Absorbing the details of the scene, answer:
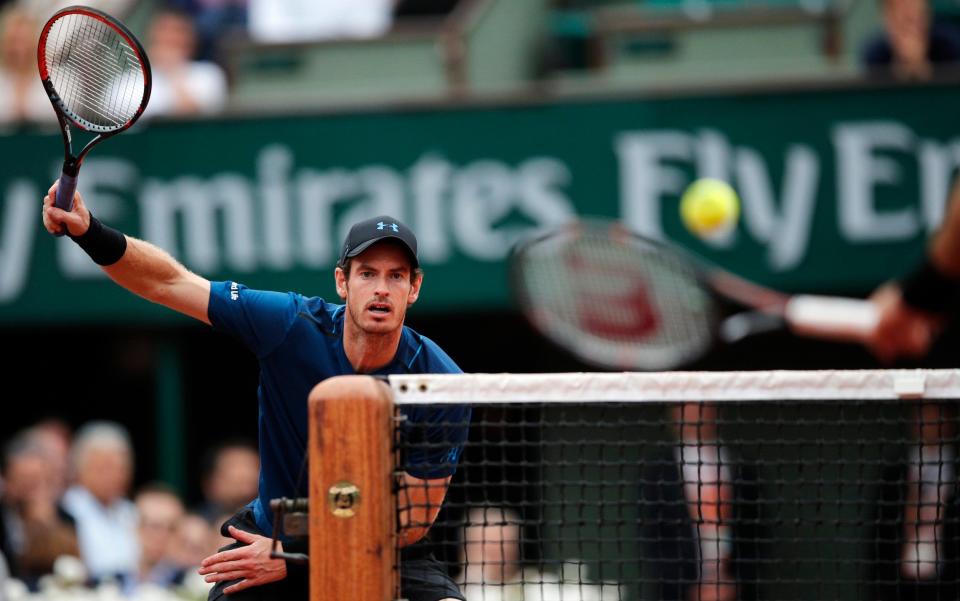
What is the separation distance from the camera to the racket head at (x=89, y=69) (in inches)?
196

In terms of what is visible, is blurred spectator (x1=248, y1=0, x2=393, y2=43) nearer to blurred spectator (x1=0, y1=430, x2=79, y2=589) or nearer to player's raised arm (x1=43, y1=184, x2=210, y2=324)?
blurred spectator (x1=0, y1=430, x2=79, y2=589)

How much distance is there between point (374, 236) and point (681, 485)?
83.6 inches

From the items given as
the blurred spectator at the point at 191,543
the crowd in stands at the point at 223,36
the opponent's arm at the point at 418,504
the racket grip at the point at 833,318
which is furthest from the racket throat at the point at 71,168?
the crowd in stands at the point at 223,36

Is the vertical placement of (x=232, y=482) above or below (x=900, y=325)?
above

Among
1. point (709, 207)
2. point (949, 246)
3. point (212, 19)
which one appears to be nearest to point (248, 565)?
point (949, 246)

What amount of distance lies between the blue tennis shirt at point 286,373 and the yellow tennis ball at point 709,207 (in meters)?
4.77

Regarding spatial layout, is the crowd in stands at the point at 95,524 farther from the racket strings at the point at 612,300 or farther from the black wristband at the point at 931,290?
the black wristband at the point at 931,290

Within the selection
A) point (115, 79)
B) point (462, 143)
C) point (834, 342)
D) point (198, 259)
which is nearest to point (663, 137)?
point (462, 143)

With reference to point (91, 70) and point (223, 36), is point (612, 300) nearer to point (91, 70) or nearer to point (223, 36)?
point (91, 70)

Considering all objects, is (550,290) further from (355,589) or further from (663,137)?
(355,589)

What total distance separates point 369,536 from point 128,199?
6.48m

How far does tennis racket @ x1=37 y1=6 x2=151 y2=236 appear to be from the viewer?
4.94 metres

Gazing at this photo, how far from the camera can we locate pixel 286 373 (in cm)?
473

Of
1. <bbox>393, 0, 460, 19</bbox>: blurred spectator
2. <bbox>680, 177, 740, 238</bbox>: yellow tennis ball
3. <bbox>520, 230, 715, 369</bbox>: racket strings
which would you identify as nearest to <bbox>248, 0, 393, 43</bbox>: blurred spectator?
<bbox>393, 0, 460, 19</bbox>: blurred spectator
